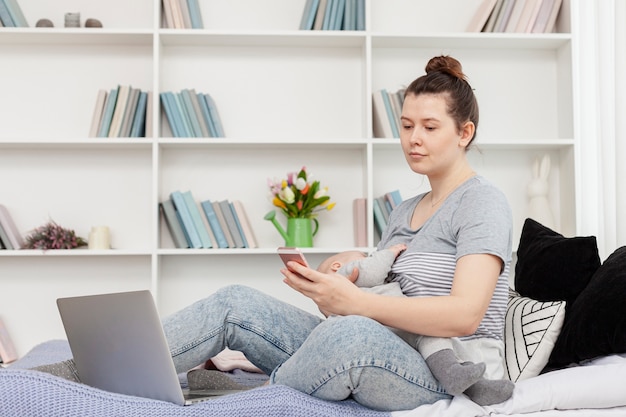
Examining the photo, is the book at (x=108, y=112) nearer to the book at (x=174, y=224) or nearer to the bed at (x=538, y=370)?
the book at (x=174, y=224)

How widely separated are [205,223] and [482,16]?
1.48 meters

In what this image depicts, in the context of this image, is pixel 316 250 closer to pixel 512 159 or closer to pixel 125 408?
pixel 512 159

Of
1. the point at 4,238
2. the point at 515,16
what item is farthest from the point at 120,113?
the point at 515,16

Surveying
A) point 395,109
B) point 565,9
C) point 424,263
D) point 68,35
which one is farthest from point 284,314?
point 565,9

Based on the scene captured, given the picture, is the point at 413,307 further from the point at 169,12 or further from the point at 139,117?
the point at 169,12

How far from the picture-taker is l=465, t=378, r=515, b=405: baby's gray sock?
145cm

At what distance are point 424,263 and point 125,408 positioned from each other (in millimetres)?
682

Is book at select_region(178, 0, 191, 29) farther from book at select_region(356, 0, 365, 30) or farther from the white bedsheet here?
the white bedsheet

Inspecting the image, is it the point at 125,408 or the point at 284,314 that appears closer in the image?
the point at 125,408

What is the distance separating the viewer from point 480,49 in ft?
11.8

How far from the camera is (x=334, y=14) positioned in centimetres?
335

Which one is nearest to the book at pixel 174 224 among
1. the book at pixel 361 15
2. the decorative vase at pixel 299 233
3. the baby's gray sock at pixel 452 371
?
the decorative vase at pixel 299 233

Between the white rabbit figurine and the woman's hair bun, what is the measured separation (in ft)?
5.51

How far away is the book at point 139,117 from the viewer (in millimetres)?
3305
